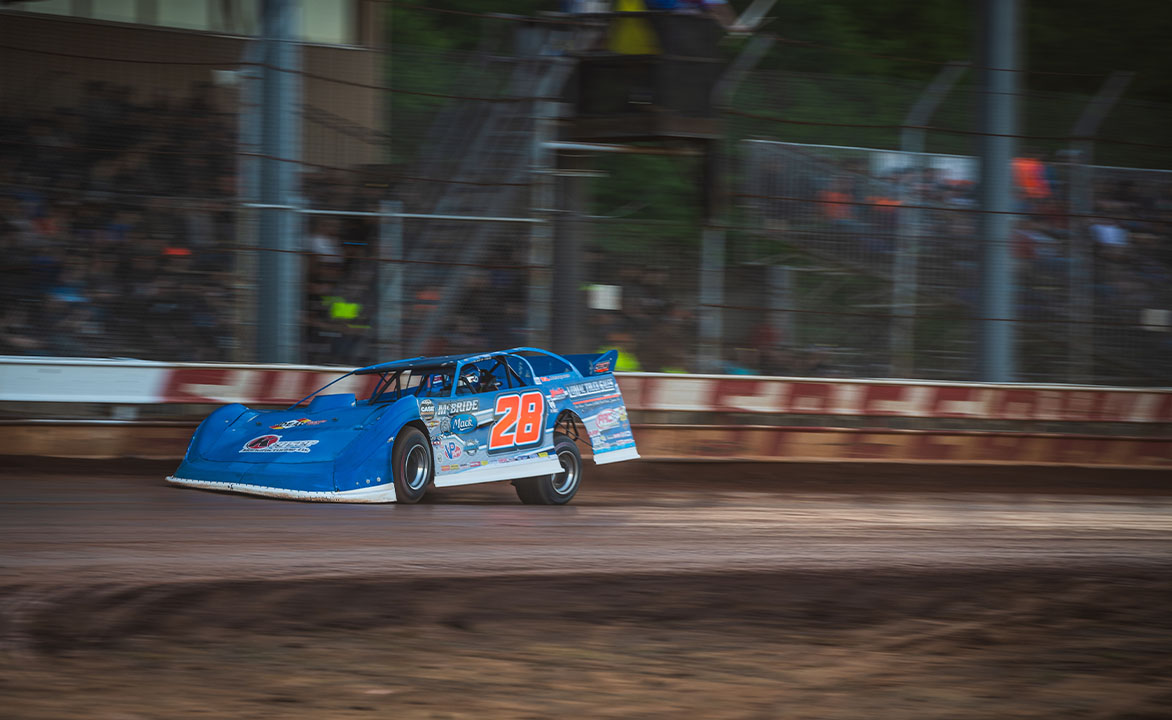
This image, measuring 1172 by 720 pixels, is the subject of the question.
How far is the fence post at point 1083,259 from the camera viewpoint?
14.2 metres

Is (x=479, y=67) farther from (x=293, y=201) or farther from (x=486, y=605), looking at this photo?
(x=486, y=605)

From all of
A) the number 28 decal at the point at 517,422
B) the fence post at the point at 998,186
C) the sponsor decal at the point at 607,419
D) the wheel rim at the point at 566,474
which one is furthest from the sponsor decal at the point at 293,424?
the fence post at the point at 998,186

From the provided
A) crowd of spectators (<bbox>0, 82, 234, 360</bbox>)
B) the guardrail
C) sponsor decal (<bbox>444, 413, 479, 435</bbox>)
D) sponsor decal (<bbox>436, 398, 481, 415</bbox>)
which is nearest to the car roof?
sponsor decal (<bbox>436, 398, 481, 415</bbox>)

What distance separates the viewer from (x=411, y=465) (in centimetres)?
895

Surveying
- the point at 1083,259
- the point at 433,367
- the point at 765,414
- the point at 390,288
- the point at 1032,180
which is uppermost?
the point at 1032,180

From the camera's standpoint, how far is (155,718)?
3684mm

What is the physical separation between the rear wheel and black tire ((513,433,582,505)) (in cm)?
88

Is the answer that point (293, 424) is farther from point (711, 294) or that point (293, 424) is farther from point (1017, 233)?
point (1017, 233)

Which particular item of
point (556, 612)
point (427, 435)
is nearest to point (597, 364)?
point (427, 435)

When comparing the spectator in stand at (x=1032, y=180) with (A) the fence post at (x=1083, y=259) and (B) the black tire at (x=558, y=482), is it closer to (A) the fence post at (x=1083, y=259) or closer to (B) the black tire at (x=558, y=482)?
(A) the fence post at (x=1083, y=259)

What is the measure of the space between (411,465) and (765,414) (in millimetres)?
5205

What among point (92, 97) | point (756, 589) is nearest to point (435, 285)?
point (92, 97)

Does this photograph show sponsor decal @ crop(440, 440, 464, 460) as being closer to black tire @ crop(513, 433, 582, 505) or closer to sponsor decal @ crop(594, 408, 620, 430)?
black tire @ crop(513, 433, 582, 505)

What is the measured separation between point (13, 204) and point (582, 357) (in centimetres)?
496
